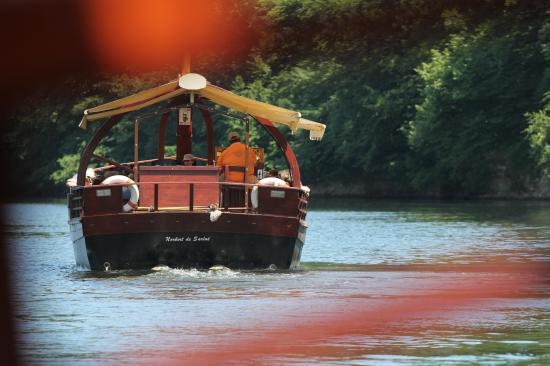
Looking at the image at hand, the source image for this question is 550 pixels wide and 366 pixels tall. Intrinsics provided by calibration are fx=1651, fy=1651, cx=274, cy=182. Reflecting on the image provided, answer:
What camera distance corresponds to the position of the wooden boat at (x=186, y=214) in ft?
90.5

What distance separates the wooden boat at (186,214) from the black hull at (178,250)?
0.05 feet

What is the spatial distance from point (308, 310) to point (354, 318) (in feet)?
3.53

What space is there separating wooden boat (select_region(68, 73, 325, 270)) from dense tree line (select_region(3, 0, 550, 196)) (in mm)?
41024

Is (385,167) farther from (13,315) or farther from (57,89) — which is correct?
(13,315)

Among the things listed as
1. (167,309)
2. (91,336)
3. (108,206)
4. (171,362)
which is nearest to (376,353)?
(171,362)

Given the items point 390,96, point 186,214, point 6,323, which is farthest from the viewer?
point 390,96

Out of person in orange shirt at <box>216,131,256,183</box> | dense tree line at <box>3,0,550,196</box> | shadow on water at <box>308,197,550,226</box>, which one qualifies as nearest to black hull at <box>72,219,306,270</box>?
person in orange shirt at <box>216,131,256,183</box>

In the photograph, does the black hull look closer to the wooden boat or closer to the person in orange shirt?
the wooden boat

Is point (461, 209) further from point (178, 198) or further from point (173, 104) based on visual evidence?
point (178, 198)

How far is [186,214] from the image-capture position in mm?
27406

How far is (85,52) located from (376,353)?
97.7 metres

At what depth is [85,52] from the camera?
375ft

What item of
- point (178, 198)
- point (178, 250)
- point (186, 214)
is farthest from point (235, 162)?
point (178, 250)

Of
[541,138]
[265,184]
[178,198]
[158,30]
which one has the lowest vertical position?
[178,198]
